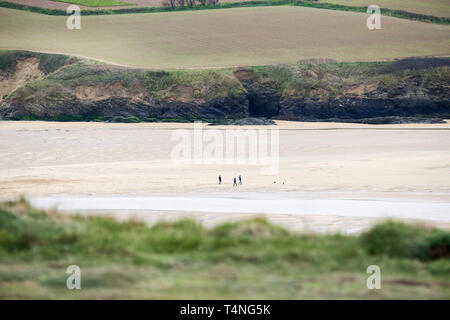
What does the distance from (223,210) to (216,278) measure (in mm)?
9173

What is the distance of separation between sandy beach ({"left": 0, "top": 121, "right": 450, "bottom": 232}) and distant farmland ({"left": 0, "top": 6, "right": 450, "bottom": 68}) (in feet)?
61.4

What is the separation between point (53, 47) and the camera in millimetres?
65438

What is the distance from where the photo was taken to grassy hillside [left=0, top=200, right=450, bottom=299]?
7895mm

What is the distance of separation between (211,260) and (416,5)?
76.3m

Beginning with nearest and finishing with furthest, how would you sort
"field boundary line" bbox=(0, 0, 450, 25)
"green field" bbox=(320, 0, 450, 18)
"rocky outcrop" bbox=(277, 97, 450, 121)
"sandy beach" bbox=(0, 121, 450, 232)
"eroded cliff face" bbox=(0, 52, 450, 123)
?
"sandy beach" bbox=(0, 121, 450, 232) < "rocky outcrop" bbox=(277, 97, 450, 121) < "eroded cliff face" bbox=(0, 52, 450, 123) < "green field" bbox=(320, 0, 450, 18) < "field boundary line" bbox=(0, 0, 450, 25)

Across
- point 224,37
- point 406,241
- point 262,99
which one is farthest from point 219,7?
point 406,241

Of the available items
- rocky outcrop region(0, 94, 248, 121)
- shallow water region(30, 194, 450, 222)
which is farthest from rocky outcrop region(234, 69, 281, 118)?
shallow water region(30, 194, 450, 222)

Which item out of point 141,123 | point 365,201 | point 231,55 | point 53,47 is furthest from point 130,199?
point 53,47

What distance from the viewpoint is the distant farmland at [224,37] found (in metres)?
60.9

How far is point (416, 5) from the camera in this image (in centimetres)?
7938

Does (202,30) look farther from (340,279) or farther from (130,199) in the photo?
(340,279)

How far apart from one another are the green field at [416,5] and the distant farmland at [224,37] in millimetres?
5592

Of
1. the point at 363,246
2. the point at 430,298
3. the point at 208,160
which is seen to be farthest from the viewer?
the point at 208,160

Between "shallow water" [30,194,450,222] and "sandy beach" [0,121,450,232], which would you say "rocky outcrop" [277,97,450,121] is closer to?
"sandy beach" [0,121,450,232]
